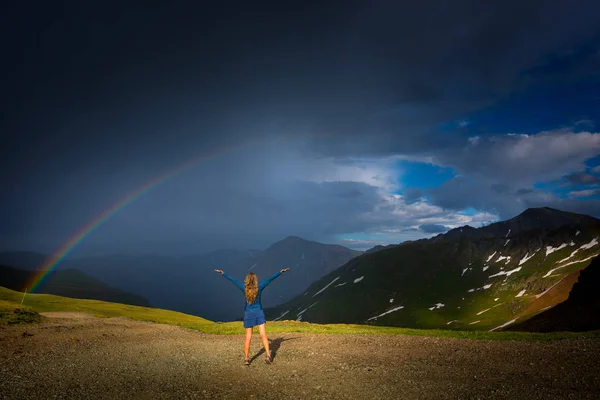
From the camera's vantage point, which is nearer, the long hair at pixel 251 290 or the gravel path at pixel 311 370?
the gravel path at pixel 311 370

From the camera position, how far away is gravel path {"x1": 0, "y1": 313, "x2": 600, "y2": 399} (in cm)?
1147

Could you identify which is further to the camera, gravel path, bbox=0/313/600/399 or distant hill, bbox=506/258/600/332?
distant hill, bbox=506/258/600/332

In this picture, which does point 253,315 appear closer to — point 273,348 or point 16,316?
Answer: point 273,348

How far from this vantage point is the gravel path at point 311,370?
1147 cm

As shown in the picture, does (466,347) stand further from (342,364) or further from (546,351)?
(342,364)

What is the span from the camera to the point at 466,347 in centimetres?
1862

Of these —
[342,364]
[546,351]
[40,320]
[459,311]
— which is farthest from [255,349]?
[459,311]

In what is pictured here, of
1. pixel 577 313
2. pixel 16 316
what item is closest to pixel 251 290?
pixel 16 316

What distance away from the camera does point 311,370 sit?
46.8 feet

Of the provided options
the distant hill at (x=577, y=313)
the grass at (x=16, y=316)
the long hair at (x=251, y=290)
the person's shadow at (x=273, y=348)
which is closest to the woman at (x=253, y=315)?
the long hair at (x=251, y=290)

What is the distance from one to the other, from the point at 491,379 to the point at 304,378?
7.25m

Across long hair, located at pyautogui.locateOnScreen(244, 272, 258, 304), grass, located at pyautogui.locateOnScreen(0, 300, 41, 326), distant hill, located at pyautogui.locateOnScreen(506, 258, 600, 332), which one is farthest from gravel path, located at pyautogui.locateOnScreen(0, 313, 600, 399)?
distant hill, located at pyautogui.locateOnScreen(506, 258, 600, 332)

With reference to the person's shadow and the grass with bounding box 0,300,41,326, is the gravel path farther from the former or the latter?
the grass with bounding box 0,300,41,326

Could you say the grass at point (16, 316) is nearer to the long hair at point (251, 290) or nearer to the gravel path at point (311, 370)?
the gravel path at point (311, 370)
